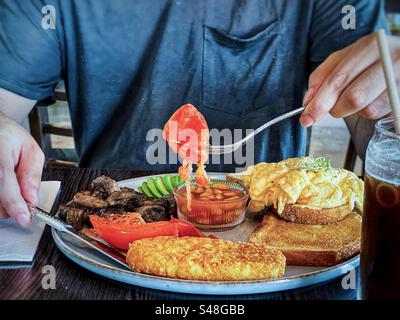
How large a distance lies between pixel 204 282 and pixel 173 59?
1273 millimetres

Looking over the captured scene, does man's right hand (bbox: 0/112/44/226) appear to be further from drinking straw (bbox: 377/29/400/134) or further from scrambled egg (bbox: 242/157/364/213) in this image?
drinking straw (bbox: 377/29/400/134)

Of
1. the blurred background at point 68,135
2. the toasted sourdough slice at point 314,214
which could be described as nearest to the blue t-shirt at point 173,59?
the blurred background at point 68,135

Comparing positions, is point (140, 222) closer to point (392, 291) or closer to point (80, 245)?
point (80, 245)

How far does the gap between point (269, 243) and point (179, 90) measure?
1.03m

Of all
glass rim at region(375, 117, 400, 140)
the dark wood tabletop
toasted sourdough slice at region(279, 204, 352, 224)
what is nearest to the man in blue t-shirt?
toasted sourdough slice at region(279, 204, 352, 224)

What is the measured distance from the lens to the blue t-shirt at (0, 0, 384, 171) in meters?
2.07

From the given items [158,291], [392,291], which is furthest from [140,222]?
[392,291]

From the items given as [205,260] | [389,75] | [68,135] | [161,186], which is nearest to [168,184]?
[161,186]

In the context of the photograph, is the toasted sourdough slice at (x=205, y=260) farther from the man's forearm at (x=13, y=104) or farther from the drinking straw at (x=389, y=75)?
the man's forearm at (x=13, y=104)

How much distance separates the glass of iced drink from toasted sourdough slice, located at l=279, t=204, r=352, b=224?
34 cm

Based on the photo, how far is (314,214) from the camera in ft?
4.47

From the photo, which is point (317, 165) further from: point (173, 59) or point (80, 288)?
point (173, 59)

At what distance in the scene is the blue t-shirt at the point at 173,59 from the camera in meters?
2.07
